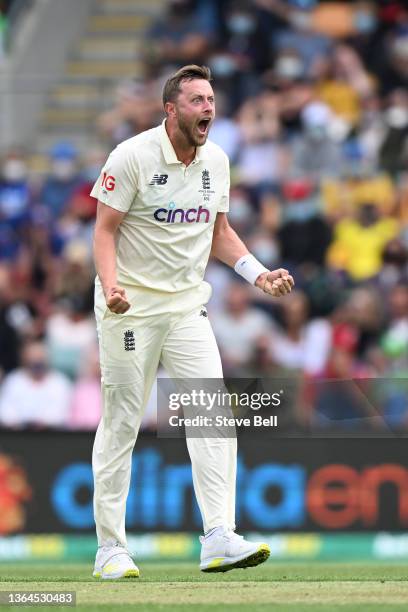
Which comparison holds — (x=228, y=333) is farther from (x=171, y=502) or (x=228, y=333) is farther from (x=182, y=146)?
(x=182, y=146)

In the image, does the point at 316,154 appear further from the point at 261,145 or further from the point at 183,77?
the point at 183,77

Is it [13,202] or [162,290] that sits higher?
[13,202]

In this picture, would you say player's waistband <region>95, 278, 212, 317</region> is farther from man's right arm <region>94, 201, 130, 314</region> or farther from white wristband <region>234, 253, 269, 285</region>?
Result: white wristband <region>234, 253, 269, 285</region>

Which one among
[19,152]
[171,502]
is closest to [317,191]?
[19,152]

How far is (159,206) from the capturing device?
7.57 meters

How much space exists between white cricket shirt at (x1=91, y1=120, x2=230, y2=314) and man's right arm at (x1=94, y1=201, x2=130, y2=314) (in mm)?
58

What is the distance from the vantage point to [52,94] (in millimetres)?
19844

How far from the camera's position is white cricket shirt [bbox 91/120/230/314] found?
754cm

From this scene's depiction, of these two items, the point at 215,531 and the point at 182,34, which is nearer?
the point at 215,531

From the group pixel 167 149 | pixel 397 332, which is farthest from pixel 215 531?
pixel 397 332

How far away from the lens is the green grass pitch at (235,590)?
638 cm

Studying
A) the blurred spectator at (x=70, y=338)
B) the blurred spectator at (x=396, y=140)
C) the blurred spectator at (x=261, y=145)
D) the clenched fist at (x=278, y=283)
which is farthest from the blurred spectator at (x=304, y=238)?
the clenched fist at (x=278, y=283)

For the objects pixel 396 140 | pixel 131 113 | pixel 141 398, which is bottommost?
pixel 141 398

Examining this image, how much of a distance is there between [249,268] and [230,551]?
4.70 ft
